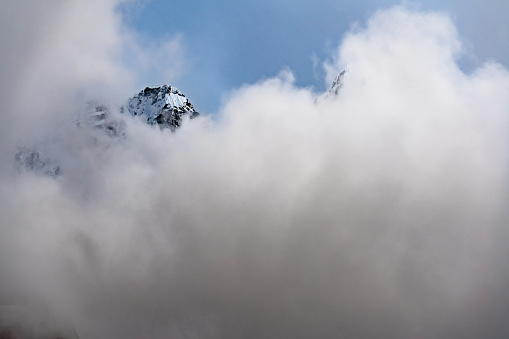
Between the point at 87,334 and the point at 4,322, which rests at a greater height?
the point at 87,334

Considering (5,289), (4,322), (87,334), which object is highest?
(5,289)

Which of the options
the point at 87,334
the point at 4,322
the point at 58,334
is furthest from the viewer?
the point at 87,334

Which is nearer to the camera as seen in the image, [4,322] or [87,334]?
[4,322]

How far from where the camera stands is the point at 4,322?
4793 inches

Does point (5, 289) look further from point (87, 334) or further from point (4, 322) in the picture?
point (4, 322)

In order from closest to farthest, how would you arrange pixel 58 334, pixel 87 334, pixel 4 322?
pixel 4 322, pixel 58 334, pixel 87 334

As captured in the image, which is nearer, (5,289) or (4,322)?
(4,322)

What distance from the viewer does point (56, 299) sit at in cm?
19725

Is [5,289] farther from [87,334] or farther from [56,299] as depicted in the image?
[87,334]

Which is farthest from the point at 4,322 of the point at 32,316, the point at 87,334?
the point at 87,334

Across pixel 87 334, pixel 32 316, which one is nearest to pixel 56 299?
pixel 87 334

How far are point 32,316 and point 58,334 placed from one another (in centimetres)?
1071

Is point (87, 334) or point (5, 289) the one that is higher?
point (5, 289)

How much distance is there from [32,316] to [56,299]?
233 feet
